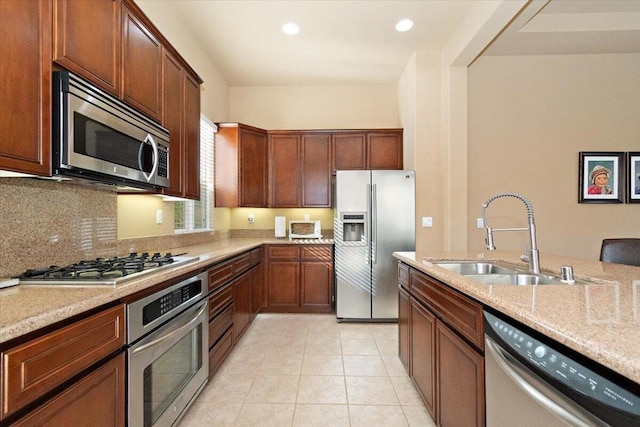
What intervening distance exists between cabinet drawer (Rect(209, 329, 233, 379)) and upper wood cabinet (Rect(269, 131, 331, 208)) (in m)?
2.07

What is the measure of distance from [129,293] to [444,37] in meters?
3.72

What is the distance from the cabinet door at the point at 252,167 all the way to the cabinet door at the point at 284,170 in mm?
100

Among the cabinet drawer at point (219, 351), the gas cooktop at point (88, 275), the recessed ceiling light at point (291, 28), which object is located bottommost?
the cabinet drawer at point (219, 351)

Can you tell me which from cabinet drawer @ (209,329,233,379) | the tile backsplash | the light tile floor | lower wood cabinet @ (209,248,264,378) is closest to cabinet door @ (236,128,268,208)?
lower wood cabinet @ (209,248,264,378)

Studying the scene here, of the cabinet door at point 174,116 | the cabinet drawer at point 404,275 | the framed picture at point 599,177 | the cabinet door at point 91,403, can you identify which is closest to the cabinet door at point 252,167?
the cabinet door at point 174,116

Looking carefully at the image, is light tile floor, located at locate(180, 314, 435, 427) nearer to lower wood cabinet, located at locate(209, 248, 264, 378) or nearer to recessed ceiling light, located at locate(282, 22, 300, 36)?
lower wood cabinet, located at locate(209, 248, 264, 378)

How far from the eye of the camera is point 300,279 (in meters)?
3.94

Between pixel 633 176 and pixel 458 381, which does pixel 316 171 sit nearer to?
pixel 458 381

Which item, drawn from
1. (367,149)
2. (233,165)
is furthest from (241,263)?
(367,149)

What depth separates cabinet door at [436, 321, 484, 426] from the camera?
1.21 meters

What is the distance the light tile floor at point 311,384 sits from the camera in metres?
1.90

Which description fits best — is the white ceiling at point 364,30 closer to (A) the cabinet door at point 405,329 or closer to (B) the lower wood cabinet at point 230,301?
(B) the lower wood cabinet at point 230,301

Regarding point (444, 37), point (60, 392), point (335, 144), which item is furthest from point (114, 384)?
point (444, 37)

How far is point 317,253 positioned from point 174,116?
7.51 ft
